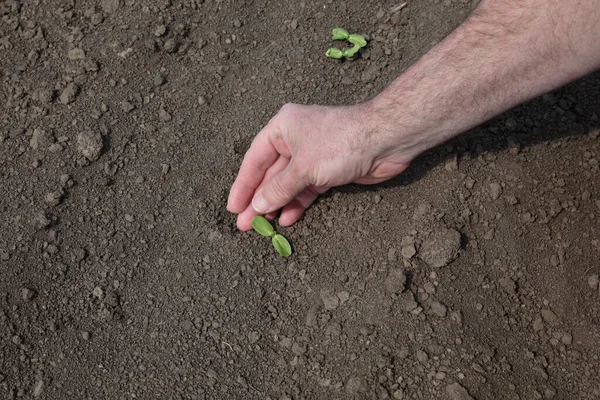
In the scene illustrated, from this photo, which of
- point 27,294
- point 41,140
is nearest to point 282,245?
point 27,294

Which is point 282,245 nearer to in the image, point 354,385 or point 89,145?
point 354,385

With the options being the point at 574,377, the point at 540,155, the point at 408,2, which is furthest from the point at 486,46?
the point at 574,377

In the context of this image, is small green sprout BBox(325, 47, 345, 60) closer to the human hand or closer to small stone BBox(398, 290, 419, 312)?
the human hand

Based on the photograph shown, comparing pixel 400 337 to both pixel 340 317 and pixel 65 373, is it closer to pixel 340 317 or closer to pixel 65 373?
pixel 340 317

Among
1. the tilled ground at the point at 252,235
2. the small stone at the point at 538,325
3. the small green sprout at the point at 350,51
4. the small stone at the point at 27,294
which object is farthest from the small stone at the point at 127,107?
the small stone at the point at 538,325

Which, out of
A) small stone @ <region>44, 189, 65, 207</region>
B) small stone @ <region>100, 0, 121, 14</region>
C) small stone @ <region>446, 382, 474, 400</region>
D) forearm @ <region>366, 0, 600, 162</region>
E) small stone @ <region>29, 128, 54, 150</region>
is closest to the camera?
forearm @ <region>366, 0, 600, 162</region>

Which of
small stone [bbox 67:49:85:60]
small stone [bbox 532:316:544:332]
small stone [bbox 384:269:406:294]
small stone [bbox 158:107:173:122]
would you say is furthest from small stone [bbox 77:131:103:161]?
small stone [bbox 532:316:544:332]
